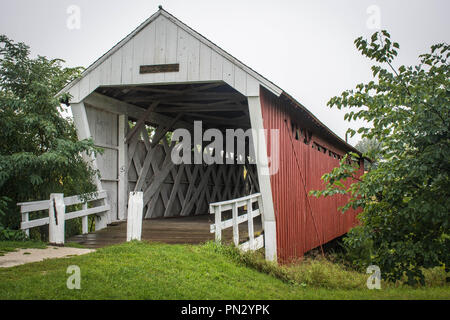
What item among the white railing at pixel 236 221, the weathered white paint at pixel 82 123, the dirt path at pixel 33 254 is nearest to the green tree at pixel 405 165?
the white railing at pixel 236 221

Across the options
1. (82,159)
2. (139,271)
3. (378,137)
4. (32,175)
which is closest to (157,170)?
(82,159)

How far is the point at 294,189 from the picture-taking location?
1029 centimetres

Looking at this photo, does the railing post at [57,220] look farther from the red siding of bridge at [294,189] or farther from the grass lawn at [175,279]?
the red siding of bridge at [294,189]

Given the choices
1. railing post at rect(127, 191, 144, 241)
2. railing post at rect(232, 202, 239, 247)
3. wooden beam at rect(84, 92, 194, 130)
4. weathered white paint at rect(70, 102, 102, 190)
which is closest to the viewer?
railing post at rect(127, 191, 144, 241)

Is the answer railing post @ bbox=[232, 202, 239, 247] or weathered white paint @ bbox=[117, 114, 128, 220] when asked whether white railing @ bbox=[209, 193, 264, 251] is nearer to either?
railing post @ bbox=[232, 202, 239, 247]

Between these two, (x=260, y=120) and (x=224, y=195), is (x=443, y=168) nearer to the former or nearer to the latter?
(x=260, y=120)

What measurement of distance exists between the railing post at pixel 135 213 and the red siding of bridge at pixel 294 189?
2.60 metres

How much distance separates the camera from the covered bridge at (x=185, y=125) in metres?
8.36

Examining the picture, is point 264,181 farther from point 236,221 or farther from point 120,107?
point 120,107

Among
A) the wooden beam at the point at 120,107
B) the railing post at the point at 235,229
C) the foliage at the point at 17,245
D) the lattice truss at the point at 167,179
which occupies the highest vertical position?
the wooden beam at the point at 120,107

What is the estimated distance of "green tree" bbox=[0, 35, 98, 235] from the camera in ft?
26.0

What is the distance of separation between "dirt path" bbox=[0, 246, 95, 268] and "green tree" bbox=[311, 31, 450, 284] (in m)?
3.93

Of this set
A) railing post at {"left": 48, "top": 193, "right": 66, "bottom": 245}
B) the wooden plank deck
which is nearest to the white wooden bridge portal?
the wooden plank deck
